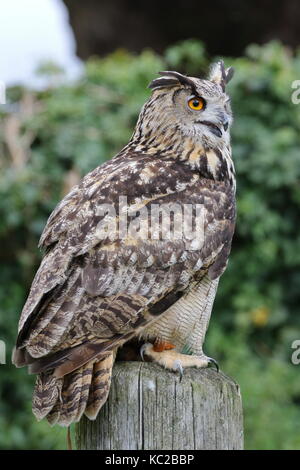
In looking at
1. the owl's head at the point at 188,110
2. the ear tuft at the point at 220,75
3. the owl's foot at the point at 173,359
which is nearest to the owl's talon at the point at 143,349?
the owl's foot at the point at 173,359

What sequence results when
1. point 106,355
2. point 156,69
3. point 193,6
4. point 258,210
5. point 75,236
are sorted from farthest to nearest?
point 193,6 → point 156,69 → point 258,210 → point 75,236 → point 106,355

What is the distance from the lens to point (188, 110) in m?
3.45

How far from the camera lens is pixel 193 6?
32.4ft

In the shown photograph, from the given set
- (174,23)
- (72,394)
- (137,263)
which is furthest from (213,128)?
(174,23)

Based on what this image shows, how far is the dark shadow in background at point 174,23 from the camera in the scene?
377 inches

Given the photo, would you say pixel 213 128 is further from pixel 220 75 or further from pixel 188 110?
pixel 220 75

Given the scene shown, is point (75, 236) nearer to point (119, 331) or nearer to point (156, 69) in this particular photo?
point (119, 331)

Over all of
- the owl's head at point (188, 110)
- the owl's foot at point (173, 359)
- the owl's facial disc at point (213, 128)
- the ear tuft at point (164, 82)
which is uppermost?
A: the ear tuft at point (164, 82)

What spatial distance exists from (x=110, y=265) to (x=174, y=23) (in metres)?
7.55

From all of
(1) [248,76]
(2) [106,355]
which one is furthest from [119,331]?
(1) [248,76]

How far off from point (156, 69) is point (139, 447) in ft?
12.8

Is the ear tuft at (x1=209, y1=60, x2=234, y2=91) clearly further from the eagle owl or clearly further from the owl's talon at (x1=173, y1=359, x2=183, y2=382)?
the owl's talon at (x1=173, y1=359, x2=183, y2=382)

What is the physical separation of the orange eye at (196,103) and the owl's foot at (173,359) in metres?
1.07

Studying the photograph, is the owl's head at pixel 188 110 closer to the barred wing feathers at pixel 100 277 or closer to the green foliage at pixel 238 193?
the barred wing feathers at pixel 100 277
